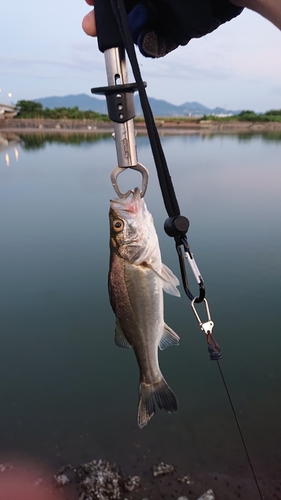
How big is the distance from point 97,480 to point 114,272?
2.74m

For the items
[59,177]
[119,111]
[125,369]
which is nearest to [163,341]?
[119,111]

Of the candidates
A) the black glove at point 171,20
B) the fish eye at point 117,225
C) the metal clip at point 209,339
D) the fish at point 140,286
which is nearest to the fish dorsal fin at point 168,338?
the fish at point 140,286

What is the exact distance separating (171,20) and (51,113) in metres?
56.7

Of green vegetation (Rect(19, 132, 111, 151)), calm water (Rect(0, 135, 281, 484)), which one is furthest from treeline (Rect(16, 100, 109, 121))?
calm water (Rect(0, 135, 281, 484))

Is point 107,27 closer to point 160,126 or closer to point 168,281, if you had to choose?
point 168,281

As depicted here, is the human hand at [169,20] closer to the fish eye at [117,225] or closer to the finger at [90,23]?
the finger at [90,23]

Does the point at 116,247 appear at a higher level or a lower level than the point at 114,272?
higher

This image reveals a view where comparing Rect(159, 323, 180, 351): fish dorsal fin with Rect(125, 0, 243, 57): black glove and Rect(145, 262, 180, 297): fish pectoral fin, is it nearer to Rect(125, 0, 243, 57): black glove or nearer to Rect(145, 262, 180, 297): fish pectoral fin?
Rect(145, 262, 180, 297): fish pectoral fin

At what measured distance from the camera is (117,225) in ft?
6.59

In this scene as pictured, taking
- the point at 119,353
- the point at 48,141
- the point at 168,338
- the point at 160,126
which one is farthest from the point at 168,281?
the point at 160,126

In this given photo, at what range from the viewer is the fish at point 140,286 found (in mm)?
1975

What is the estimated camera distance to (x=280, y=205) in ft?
43.4

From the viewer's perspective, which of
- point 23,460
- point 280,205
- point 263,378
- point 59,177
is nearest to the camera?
point 23,460

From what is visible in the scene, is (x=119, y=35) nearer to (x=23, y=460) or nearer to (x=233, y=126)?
(x=23, y=460)
